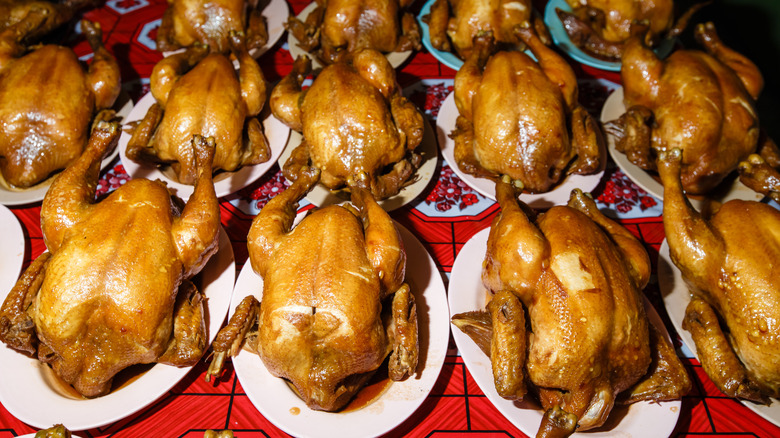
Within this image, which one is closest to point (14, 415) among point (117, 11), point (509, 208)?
point (509, 208)

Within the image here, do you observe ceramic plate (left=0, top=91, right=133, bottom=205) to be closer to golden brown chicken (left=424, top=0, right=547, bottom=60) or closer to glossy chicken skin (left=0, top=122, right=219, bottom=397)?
glossy chicken skin (left=0, top=122, right=219, bottom=397)

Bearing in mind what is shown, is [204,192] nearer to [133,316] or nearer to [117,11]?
[133,316]

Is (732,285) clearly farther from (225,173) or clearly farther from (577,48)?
(225,173)

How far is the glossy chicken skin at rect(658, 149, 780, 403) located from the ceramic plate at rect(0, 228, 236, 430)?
226cm

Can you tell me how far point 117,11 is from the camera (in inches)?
182

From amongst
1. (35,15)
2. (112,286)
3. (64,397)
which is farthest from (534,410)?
(35,15)

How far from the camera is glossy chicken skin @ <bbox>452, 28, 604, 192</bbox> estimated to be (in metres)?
2.98

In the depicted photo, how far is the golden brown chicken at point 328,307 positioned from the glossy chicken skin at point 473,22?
192cm

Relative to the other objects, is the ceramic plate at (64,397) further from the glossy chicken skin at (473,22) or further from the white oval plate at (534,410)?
the glossy chicken skin at (473,22)

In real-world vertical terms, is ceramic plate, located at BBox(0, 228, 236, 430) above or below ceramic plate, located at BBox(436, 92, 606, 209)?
below

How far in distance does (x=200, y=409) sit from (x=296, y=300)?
0.84 m

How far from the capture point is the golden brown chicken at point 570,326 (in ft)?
7.14

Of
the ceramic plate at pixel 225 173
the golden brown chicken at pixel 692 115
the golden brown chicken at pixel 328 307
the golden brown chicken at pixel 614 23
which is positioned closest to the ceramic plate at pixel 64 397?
the golden brown chicken at pixel 328 307

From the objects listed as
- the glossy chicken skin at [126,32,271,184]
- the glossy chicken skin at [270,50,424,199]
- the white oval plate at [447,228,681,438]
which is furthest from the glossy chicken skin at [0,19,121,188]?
the white oval plate at [447,228,681,438]
